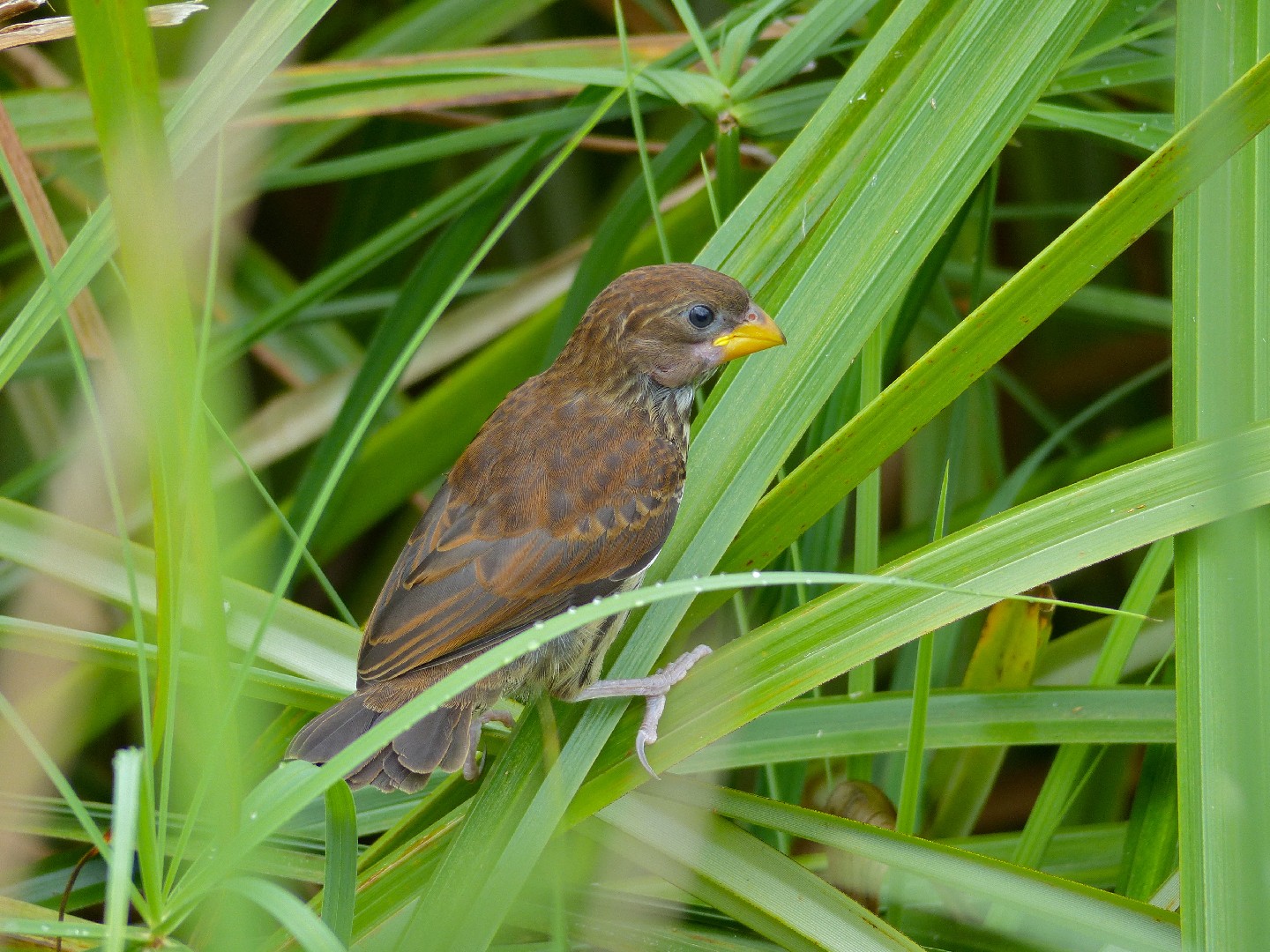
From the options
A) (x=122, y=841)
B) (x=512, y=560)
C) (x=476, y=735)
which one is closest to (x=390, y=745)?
(x=476, y=735)

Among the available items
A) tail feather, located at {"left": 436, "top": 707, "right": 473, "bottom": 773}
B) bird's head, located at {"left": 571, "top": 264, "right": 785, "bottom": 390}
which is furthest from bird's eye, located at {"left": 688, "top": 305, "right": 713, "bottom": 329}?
tail feather, located at {"left": 436, "top": 707, "right": 473, "bottom": 773}

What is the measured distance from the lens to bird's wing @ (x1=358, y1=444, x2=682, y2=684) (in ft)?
6.77

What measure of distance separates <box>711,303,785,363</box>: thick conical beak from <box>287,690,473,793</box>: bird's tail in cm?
83

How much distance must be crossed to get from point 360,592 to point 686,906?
68.3 inches

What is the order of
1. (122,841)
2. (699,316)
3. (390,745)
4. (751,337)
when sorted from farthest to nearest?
1. (699,316)
2. (751,337)
3. (390,745)
4. (122,841)

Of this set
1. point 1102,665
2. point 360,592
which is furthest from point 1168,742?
point 360,592

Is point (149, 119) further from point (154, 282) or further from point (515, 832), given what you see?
point (515, 832)

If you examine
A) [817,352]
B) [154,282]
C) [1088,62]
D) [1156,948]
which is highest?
[1088,62]

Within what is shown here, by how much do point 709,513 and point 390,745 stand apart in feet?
2.07

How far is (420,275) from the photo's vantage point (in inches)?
101

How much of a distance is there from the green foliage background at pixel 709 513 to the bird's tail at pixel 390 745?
8cm

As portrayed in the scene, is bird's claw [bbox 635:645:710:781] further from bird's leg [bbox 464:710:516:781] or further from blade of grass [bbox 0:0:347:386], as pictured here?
blade of grass [bbox 0:0:347:386]

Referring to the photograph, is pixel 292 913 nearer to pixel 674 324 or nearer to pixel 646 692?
pixel 646 692

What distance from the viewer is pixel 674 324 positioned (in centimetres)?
232
